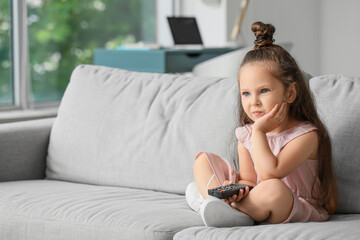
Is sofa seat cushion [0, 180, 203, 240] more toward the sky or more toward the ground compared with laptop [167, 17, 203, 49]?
more toward the ground

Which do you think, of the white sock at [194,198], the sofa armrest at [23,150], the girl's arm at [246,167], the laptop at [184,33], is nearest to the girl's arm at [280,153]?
the girl's arm at [246,167]

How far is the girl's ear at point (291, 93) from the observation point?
1.76 m

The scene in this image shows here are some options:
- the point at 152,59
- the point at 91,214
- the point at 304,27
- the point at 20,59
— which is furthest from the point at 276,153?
the point at 304,27

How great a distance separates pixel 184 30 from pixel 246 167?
2.57 meters

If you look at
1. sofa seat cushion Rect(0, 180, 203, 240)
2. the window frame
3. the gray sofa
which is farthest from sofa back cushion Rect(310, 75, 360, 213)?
the window frame

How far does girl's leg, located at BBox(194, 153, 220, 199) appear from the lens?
1.85 meters

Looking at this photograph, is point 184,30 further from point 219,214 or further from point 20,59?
point 219,214

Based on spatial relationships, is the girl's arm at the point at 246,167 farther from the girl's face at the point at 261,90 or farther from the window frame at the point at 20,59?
the window frame at the point at 20,59

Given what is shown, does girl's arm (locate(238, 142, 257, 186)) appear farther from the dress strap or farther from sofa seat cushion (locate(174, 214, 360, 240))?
sofa seat cushion (locate(174, 214, 360, 240))

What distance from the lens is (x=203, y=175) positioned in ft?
6.18

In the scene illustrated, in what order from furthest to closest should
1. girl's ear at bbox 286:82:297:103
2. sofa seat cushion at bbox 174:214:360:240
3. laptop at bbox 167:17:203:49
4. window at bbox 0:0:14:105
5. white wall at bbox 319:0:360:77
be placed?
1. white wall at bbox 319:0:360:77
2. laptop at bbox 167:17:203:49
3. window at bbox 0:0:14:105
4. girl's ear at bbox 286:82:297:103
5. sofa seat cushion at bbox 174:214:360:240

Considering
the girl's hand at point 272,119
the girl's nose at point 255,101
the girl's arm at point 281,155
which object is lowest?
the girl's arm at point 281,155

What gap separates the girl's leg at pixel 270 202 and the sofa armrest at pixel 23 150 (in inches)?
42.6

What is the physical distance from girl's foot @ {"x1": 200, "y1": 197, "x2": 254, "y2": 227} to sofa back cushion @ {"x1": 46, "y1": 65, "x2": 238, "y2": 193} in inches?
16.3
